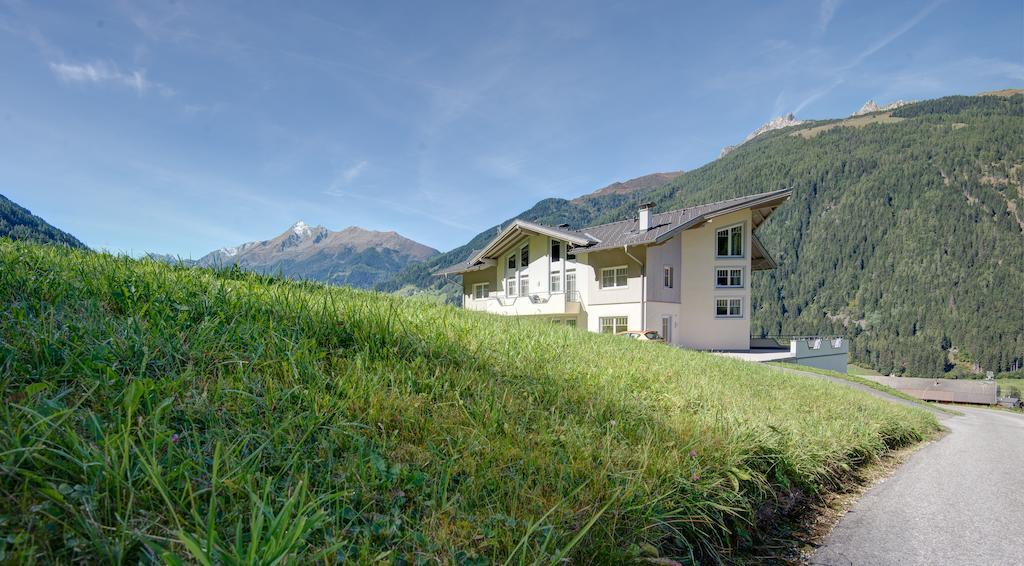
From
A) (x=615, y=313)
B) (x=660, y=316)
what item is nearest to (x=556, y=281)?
(x=615, y=313)

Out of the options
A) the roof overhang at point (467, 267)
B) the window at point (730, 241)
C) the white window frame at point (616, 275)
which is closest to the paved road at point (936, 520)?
the white window frame at point (616, 275)

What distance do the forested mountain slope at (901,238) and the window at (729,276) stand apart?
64.6 meters

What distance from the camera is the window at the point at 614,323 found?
Answer: 80.1ft

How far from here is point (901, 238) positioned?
115m

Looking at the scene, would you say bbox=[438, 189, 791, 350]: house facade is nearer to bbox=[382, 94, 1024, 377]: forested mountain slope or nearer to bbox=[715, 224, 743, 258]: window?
bbox=[715, 224, 743, 258]: window

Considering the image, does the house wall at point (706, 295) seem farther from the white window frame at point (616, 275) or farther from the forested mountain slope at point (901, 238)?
the forested mountain slope at point (901, 238)

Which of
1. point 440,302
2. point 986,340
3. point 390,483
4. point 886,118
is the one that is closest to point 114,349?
point 390,483

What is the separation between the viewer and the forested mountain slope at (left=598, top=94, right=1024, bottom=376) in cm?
9619

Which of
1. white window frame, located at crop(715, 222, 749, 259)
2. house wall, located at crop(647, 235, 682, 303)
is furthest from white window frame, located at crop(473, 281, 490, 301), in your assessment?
white window frame, located at crop(715, 222, 749, 259)

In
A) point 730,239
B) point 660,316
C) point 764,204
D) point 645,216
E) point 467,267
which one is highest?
point 764,204

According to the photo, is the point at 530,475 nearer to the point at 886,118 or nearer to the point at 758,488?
the point at 758,488

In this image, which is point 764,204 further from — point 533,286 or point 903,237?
point 903,237

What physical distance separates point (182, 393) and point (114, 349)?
519 mm

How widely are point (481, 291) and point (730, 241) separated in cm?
1661
